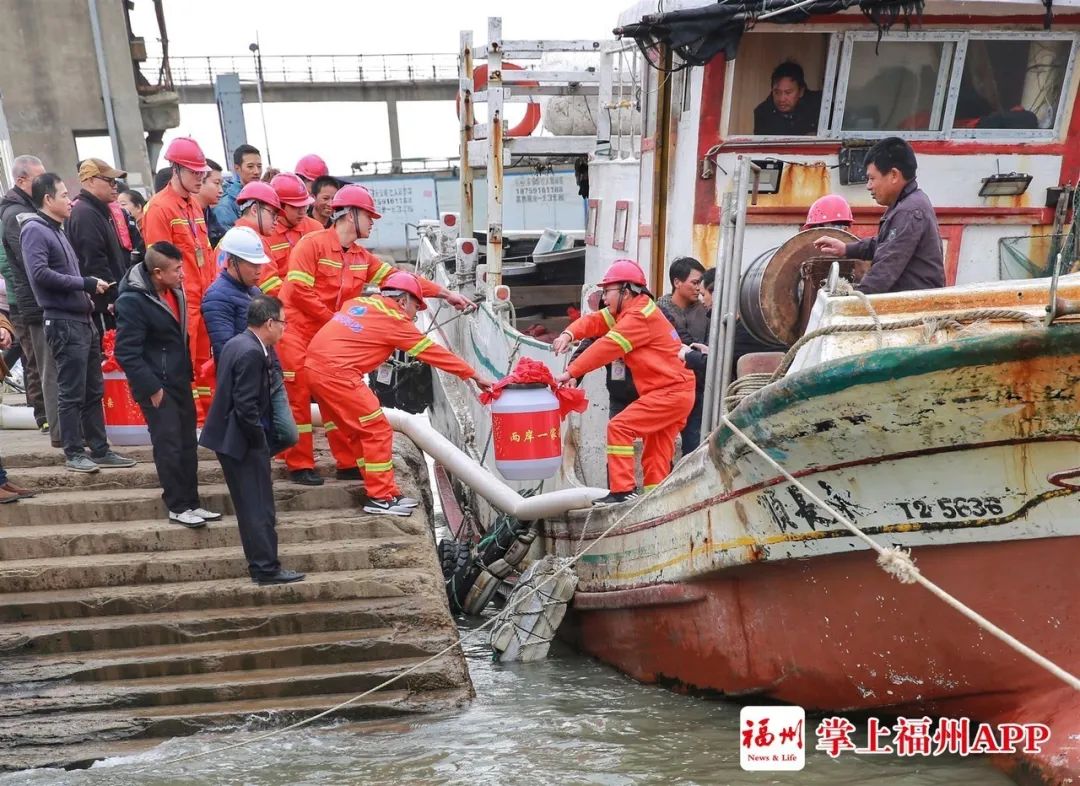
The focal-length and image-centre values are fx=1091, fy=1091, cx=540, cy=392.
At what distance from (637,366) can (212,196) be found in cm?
319

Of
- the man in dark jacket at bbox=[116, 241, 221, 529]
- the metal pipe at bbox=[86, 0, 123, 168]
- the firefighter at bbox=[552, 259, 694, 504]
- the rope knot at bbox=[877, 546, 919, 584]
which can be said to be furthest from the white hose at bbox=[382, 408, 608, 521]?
the metal pipe at bbox=[86, 0, 123, 168]

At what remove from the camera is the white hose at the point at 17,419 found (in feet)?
25.6

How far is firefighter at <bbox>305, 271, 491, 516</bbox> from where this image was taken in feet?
21.0

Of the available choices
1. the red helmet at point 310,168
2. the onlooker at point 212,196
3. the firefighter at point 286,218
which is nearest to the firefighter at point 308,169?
the red helmet at point 310,168

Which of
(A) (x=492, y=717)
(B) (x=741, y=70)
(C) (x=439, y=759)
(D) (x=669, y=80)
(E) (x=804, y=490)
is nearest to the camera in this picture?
(E) (x=804, y=490)

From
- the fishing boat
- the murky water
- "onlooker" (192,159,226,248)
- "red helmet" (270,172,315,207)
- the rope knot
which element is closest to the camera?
the rope knot

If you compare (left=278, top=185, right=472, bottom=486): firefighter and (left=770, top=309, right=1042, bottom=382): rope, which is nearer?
(left=770, top=309, right=1042, bottom=382): rope

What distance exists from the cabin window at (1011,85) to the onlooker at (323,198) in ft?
15.4

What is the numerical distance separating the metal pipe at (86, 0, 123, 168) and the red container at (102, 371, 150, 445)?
1582cm

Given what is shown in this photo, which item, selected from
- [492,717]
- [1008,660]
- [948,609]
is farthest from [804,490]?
[492,717]

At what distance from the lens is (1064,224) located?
270 inches

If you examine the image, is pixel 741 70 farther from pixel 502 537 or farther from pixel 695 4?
pixel 502 537

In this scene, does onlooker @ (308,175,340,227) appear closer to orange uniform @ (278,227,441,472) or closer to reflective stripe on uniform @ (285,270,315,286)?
orange uniform @ (278,227,441,472)

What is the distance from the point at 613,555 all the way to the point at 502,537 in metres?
1.40
